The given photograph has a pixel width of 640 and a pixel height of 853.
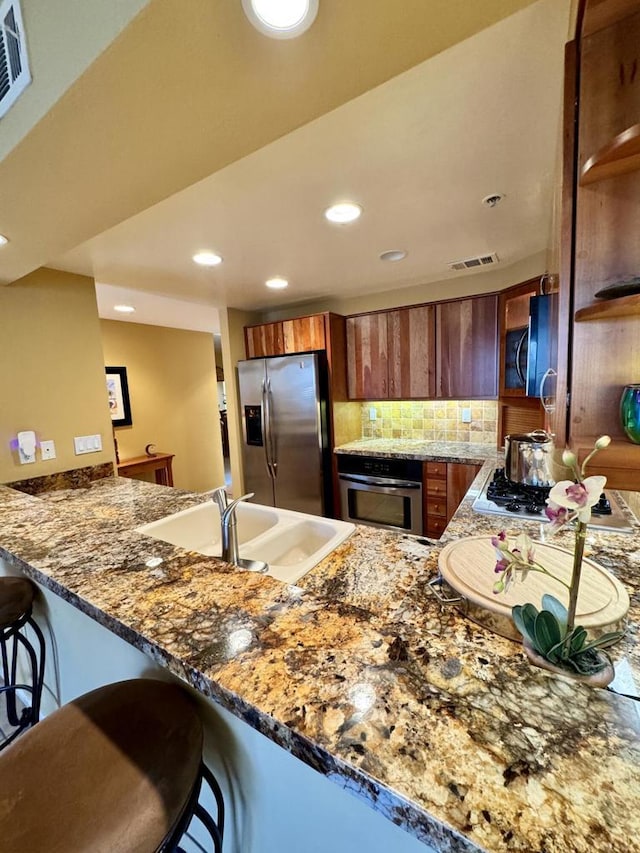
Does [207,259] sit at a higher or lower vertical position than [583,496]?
higher

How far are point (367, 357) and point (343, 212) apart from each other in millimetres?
1717

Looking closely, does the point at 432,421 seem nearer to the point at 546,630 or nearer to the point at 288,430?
the point at 288,430

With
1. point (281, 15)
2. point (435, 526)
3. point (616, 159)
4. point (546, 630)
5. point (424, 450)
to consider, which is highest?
point (281, 15)

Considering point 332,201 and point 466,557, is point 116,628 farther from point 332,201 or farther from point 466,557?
point 332,201

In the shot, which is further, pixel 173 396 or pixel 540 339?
pixel 173 396

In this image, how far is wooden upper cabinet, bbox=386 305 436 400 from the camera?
123 inches

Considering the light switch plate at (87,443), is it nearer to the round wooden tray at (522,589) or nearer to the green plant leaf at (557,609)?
the round wooden tray at (522,589)

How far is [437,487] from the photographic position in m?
2.85

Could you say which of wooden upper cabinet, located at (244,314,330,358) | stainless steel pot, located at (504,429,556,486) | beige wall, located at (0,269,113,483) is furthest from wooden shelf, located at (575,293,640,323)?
beige wall, located at (0,269,113,483)

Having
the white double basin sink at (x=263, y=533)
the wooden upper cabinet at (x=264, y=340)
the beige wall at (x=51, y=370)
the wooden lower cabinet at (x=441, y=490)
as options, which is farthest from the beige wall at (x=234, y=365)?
the white double basin sink at (x=263, y=533)

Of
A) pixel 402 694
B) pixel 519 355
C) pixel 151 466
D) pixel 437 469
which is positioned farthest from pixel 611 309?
pixel 151 466

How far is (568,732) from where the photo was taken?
45 cm

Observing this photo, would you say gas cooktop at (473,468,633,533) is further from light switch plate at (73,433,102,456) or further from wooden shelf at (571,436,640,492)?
light switch plate at (73,433,102,456)

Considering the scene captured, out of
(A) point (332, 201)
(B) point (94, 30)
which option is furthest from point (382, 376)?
(B) point (94, 30)
